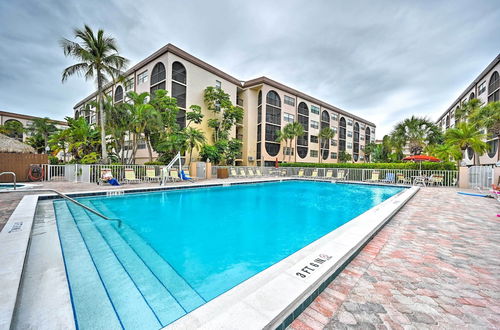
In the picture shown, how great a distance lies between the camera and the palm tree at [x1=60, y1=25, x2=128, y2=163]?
42.0 ft

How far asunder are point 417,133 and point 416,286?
22.1 m

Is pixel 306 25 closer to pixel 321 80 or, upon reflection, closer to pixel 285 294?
pixel 321 80

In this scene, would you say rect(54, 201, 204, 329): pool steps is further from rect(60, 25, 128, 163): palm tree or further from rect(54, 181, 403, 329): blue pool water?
rect(60, 25, 128, 163): palm tree

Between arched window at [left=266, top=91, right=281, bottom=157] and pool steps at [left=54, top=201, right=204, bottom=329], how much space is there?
2720 cm

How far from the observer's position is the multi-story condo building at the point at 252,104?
21.9m

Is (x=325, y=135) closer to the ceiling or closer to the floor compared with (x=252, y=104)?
closer to the floor

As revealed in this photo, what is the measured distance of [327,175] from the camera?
731 inches

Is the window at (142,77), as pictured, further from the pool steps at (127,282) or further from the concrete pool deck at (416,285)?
the concrete pool deck at (416,285)

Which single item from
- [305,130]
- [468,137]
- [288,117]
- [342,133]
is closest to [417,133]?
[468,137]

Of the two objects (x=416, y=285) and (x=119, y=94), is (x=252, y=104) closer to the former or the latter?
(x=119, y=94)

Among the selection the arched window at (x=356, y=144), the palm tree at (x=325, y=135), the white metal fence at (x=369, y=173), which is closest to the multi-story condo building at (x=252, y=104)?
the palm tree at (x=325, y=135)

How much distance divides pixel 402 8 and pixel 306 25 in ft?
17.7

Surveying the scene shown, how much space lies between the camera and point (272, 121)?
30891 millimetres

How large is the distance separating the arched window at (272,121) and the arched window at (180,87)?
40.5 feet
